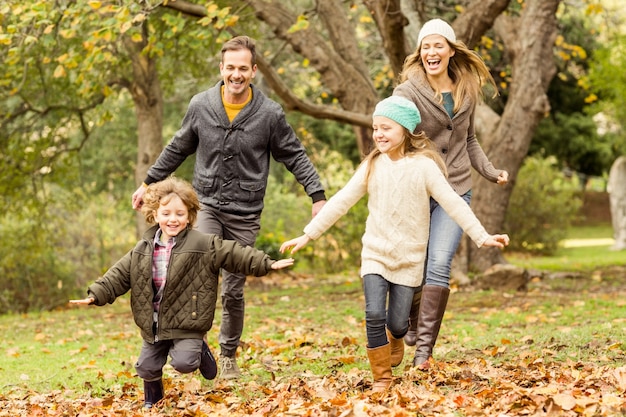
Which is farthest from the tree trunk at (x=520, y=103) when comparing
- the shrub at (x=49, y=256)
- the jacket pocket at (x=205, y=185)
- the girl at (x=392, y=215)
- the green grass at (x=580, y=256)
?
the girl at (x=392, y=215)

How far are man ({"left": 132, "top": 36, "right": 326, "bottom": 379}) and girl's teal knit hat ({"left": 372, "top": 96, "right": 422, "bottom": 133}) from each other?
94 centimetres

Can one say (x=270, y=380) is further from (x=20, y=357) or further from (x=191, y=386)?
(x=20, y=357)

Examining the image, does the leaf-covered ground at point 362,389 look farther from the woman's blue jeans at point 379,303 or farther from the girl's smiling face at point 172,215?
the girl's smiling face at point 172,215

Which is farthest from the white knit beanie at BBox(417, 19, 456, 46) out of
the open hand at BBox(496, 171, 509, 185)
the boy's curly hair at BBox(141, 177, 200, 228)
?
the boy's curly hair at BBox(141, 177, 200, 228)

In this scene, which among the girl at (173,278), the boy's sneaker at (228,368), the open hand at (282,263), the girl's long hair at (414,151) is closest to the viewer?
the open hand at (282,263)

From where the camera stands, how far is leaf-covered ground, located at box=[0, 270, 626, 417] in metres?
4.34

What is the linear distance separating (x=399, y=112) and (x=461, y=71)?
2.93 feet

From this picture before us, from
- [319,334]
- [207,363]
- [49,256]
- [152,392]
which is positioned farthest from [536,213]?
[152,392]

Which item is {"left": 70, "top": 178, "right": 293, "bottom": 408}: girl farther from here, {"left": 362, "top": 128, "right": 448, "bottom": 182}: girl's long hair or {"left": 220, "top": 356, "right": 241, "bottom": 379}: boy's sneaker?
{"left": 220, "top": 356, "right": 241, "bottom": 379}: boy's sneaker

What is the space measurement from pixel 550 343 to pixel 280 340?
288cm

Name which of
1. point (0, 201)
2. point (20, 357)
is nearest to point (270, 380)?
point (20, 357)

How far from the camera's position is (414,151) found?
17.5ft

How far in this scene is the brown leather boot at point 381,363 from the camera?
5156mm

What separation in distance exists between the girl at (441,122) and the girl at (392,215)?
0.31m
